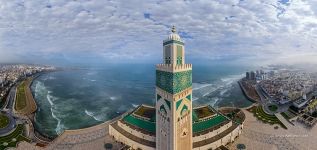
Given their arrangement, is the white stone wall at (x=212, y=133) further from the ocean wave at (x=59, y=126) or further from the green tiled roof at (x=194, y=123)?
the ocean wave at (x=59, y=126)

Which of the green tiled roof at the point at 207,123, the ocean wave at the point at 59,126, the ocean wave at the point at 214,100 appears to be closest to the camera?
the green tiled roof at the point at 207,123

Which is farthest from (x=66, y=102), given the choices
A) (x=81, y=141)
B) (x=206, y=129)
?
(x=206, y=129)

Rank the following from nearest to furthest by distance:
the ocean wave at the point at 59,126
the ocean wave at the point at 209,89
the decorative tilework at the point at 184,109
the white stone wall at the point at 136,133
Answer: the decorative tilework at the point at 184,109 → the white stone wall at the point at 136,133 → the ocean wave at the point at 59,126 → the ocean wave at the point at 209,89

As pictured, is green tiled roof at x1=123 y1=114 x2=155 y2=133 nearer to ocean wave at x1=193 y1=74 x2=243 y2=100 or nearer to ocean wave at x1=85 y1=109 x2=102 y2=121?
ocean wave at x1=85 y1=109 x2=102 y2=121

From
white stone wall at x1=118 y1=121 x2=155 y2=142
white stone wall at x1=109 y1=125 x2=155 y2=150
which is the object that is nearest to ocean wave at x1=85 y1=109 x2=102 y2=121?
white stone wall at x1=109 y1=125 x2=155 y2=150

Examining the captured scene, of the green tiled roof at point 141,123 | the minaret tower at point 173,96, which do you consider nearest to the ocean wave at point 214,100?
the green tiled roof at point 141,123

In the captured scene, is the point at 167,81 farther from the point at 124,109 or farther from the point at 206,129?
the point at 124,109
